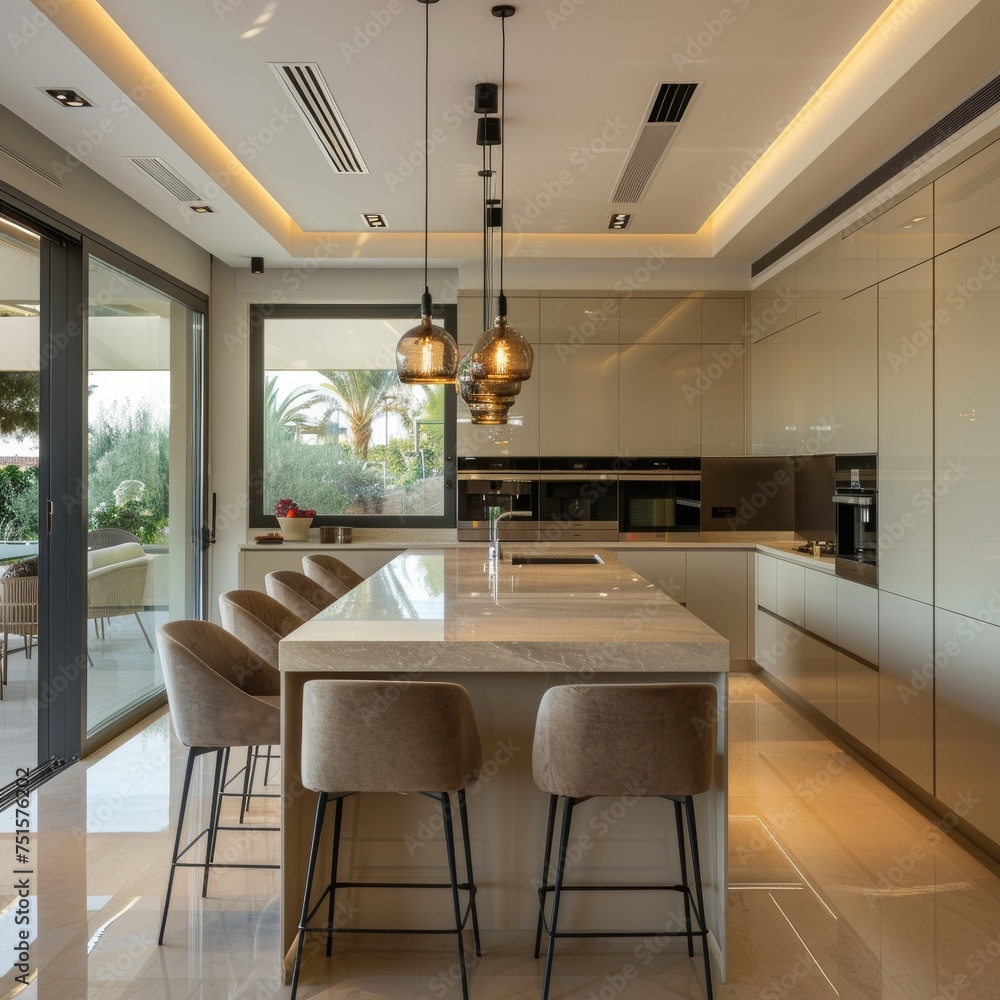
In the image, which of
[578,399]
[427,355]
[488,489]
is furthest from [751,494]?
[427,355]

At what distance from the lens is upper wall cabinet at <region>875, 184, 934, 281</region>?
3.60 metres

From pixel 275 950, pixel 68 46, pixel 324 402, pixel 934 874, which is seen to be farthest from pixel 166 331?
pixel 934 874

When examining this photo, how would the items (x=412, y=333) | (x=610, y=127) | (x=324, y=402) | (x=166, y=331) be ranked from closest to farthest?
1. (x=412, y=333)
2. (x=610, y=127)
3. (x=166, y=331)
4. (x=324, y=402)

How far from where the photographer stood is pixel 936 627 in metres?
3.51

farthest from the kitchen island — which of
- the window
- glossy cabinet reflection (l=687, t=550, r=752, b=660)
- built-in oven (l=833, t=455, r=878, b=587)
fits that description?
the window

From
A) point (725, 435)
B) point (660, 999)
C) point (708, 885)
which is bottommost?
point (660, 999)

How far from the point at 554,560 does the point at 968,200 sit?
8.46 feet

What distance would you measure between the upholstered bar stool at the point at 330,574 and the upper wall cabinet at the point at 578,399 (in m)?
2.07

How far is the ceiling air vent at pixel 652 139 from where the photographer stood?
364 centimetres

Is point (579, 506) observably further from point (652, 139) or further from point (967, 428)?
point (967, 428)

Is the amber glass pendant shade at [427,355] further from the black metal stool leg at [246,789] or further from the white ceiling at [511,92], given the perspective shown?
the black metal stool leg at [246,789]

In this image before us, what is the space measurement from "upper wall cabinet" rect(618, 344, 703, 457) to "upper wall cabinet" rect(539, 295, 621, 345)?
268 millimetres

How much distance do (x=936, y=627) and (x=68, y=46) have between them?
3.73 metres

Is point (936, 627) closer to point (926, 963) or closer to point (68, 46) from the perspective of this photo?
point (926, 963)
